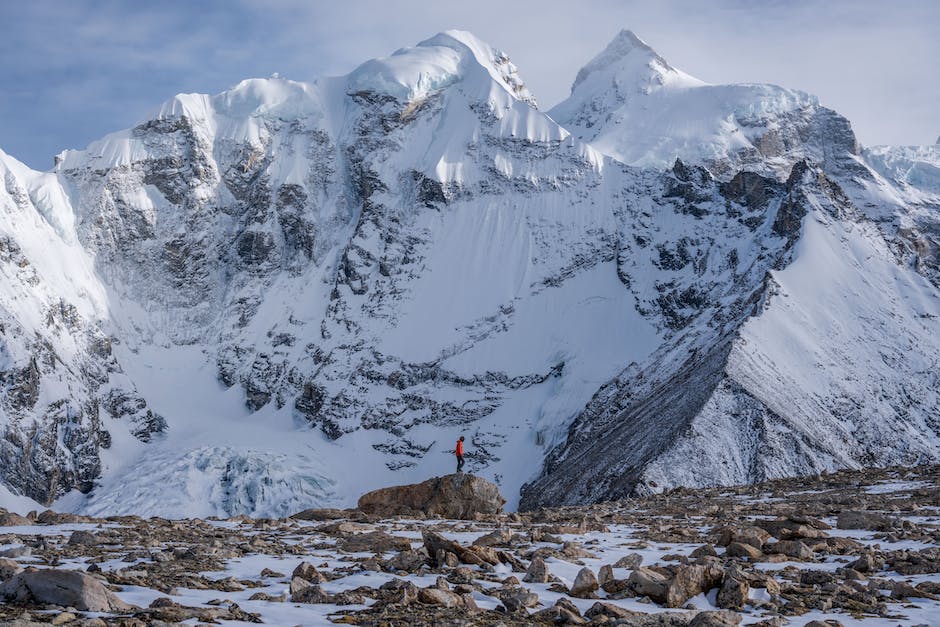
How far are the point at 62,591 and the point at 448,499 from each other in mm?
24952

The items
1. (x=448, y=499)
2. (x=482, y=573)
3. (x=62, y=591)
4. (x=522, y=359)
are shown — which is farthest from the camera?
(x=522, y=359)

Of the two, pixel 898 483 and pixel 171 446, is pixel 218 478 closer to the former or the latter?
pixel 171 446

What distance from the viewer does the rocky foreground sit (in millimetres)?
14680

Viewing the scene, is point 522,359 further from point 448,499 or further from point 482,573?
point 482,573

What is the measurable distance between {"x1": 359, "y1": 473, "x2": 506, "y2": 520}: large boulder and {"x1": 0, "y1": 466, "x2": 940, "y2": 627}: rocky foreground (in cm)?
756

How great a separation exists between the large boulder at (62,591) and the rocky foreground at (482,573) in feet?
0.07

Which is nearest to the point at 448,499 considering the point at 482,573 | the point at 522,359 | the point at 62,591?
the point at 482,573

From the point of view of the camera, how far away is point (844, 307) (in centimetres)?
11206

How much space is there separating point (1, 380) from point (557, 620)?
6457 inches

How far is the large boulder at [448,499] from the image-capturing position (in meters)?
38.0

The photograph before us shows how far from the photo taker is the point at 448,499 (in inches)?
1517

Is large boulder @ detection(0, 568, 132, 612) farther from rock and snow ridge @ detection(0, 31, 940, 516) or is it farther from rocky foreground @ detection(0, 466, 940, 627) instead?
rock and snow ridge @ detection(0, 31, 940, 516)

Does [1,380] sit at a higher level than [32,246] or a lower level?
lower

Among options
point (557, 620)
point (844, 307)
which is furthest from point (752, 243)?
point (557, 620)
